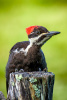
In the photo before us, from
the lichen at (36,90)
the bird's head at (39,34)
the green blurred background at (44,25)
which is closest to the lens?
the lichen at (36,90)

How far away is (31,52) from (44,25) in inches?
212

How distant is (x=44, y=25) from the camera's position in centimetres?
1027

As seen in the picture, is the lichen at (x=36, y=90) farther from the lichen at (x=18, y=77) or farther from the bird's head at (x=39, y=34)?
the bird's head at (x=39, y=34)

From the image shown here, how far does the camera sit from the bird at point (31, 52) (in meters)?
4.79

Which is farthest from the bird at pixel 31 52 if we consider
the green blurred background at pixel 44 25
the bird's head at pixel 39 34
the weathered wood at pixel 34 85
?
the green blurred background at pixel 44 25

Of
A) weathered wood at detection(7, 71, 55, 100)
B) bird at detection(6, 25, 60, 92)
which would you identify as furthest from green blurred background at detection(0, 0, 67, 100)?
weathered wood at detection(7, 71, 55, 100)

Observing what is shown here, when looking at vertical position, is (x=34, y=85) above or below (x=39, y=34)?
below

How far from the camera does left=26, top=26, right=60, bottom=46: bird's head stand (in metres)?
4.74

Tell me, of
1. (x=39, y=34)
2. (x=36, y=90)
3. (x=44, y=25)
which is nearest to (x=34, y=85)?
(x=36, y=90)

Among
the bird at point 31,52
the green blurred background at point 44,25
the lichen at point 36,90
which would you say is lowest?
the lichen at point 36,90

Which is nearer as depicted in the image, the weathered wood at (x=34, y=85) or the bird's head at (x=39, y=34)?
the weathered wood at (x=34, y=85)

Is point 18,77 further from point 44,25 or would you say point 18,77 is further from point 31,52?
point 44,25

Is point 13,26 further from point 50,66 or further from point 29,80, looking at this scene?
point 29,80

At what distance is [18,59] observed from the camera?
5.07 m
